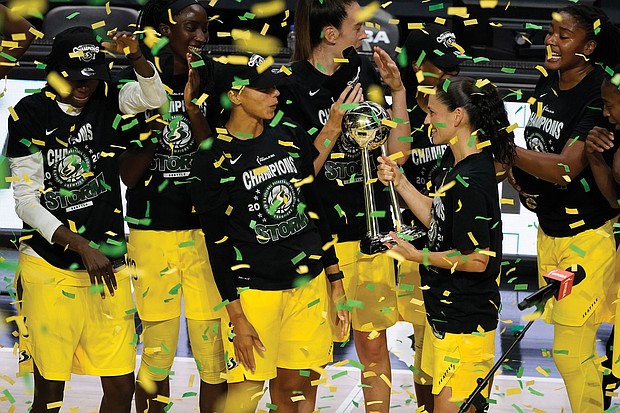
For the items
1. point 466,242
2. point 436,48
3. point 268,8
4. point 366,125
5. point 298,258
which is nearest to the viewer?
point 466,242

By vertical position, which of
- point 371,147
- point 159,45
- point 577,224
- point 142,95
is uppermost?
point 159,45

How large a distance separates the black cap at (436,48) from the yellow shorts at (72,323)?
4.45 ft

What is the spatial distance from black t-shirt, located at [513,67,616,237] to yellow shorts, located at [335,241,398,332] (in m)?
0.65

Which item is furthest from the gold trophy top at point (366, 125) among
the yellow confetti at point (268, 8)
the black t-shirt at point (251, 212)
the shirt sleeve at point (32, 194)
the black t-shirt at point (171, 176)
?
the yellow confetti at point (268, 8)

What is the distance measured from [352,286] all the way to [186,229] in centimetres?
66

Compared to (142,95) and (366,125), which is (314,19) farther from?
(142,95)

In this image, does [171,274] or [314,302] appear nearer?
[314,302]

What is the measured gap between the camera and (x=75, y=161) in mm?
3793

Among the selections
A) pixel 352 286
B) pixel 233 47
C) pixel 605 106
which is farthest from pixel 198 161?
pixel 233 47

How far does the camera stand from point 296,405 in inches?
154

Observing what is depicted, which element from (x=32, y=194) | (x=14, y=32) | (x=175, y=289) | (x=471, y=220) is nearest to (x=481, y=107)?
(x=471, y=220)

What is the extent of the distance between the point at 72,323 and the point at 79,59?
0.91 m

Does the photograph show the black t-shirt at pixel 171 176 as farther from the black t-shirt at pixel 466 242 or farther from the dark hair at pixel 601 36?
the dark hair at pixel 601 36

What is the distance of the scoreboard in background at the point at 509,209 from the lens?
6.06 meters
